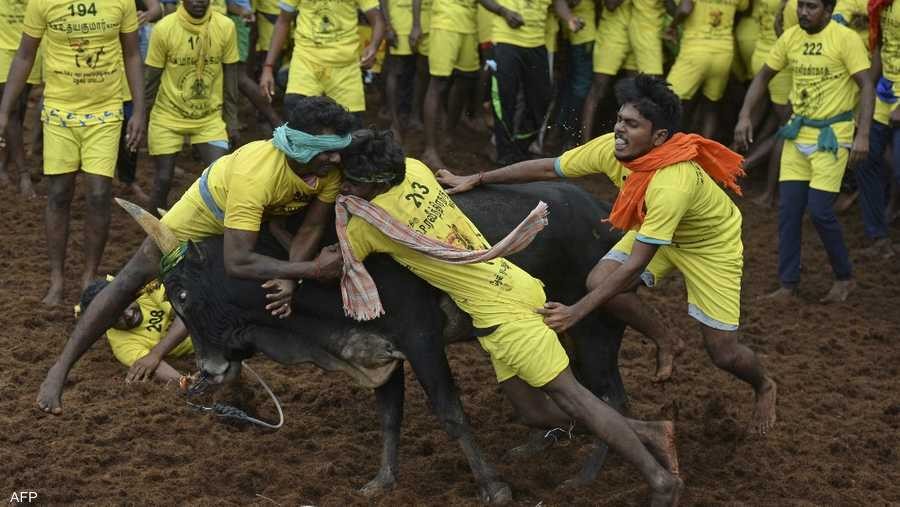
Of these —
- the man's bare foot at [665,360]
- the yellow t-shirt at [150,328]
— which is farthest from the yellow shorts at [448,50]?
the man's bare foot at [665,360]

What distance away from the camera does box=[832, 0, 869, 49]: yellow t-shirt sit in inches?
402

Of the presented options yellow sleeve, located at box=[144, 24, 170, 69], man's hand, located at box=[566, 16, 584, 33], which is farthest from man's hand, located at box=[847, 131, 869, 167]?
yellow sleeve, located at box=[144, 24, 170, 69]

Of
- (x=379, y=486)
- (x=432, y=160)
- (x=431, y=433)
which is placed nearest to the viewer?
(x=379, y=486)

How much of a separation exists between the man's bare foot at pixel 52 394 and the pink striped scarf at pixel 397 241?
6.29ft

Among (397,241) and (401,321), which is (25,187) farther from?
(397,241)

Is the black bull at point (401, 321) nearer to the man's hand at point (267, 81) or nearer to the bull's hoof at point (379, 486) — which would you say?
the bull's hoof at point (379, 486)

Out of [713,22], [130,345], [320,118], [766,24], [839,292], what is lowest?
[130,345]

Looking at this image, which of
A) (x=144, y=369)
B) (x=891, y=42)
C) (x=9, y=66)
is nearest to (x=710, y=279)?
(x=144, y=369)

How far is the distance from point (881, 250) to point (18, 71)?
6.32 meters

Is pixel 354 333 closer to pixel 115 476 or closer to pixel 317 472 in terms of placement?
pixel 317 472

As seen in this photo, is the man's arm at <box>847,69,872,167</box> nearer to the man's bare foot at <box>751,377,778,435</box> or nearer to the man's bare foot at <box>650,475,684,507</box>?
the man's bare foot at <box>751,377,778,435</box>

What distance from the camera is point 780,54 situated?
952cm

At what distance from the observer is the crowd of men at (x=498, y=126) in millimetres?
6102

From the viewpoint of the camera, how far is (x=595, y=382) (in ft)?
22.6
